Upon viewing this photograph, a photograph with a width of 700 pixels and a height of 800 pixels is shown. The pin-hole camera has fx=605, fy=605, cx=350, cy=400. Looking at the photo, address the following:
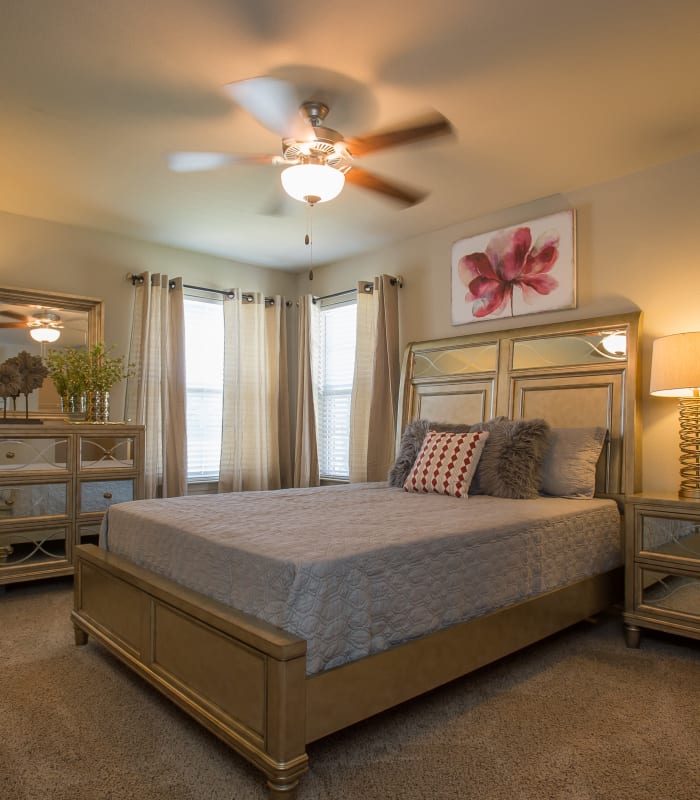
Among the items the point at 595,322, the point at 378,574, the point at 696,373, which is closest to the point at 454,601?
the point at 378,574

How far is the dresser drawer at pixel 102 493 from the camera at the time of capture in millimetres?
3908

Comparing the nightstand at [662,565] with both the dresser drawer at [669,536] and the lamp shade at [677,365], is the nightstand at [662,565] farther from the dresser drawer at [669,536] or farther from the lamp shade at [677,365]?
the lamp shade at [677,365]

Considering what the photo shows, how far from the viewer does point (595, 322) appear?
11.9ft

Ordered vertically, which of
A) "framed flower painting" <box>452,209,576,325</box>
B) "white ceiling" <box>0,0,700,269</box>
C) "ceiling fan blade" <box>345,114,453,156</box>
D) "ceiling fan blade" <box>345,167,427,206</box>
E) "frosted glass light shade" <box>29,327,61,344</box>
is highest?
"white ceiling" <box>0,0,700,269</box>

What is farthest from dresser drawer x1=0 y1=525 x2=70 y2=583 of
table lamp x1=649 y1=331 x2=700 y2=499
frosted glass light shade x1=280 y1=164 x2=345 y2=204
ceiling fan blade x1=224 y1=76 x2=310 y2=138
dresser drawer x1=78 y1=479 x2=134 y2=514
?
table lamp x1=649 y1=331 x2=700 y2=499

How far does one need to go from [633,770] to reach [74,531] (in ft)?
10.9

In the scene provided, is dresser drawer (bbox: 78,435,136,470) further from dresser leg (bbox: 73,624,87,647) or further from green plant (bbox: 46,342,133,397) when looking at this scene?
dresser leg (bbox: 73,624,87,647)

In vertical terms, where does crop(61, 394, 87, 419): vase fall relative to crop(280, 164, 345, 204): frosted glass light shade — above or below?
below

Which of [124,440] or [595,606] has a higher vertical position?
[124,440]

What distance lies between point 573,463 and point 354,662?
2.00m

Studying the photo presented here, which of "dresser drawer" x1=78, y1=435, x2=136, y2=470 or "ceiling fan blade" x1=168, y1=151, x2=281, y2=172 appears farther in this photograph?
"dresser drawer" x1=78, y1=435, x2=136, y2=470

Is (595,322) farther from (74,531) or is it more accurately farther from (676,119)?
(74,531)

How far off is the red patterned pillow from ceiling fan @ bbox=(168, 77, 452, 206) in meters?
1.36

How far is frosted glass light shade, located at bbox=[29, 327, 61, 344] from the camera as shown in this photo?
168 inches
